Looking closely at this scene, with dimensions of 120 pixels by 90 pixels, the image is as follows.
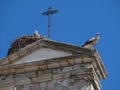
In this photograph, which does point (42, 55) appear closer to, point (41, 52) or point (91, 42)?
point (41, 52)

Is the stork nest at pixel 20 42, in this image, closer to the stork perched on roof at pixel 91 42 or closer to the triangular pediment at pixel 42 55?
the triangular pediment at pixel 42 55

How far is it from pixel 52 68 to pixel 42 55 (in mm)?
438

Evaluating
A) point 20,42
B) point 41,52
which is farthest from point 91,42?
point 20,42

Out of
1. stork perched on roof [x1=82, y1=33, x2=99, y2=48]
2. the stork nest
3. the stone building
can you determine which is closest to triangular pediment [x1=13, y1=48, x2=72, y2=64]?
the stone building

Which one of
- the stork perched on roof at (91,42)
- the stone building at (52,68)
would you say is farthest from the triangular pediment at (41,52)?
the stork perched on roof at (91,42)

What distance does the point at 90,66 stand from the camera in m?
12.7

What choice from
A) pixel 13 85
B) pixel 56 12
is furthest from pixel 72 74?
pixel 56 12

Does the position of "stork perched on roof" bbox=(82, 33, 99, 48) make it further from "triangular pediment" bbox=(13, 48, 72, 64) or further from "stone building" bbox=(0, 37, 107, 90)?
"triangular pediment" bbox=(13, 48, 72, 64)

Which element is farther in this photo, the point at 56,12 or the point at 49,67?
the point at 56,12

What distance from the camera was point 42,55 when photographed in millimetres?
13242

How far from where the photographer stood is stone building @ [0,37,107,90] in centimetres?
1266

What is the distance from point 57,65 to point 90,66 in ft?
2.37

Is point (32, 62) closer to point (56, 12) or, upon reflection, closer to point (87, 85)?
point (87, 85)

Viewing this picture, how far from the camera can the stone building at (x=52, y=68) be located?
1266 cm
